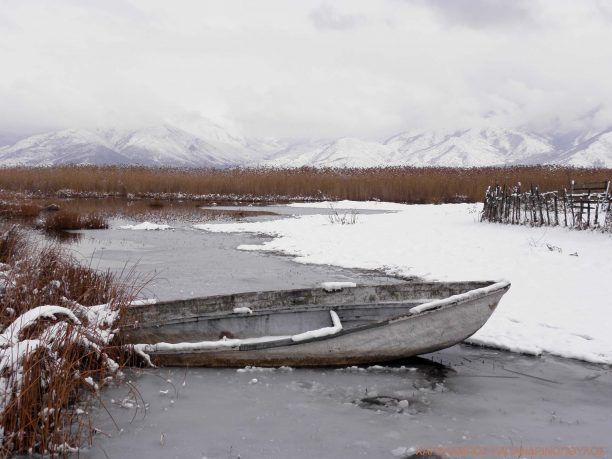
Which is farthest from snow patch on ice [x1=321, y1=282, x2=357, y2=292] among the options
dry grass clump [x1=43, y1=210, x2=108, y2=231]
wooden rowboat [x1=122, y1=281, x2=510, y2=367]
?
dry grass clump [x1=43, y1=210, x2=108, y2=231]

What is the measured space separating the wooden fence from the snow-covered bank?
0.61 m

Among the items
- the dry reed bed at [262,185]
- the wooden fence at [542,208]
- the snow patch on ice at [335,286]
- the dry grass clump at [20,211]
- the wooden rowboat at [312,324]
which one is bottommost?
the wooden rowboat at [312,324]

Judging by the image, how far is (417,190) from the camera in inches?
1615

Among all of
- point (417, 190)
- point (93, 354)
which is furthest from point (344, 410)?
point (417, 190)

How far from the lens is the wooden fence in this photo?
16.0m

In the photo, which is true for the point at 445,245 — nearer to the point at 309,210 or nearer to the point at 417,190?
the point at 309,210

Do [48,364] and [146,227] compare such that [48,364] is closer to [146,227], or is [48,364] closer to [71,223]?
[146,227]

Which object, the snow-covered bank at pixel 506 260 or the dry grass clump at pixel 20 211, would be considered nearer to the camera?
the snow-covered bank at pixel 506 260

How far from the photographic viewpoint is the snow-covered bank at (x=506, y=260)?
8289mm

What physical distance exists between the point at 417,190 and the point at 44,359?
37771 mm

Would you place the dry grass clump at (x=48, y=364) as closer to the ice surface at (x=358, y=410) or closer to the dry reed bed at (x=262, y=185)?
the ice surface at (x=358, y=410)

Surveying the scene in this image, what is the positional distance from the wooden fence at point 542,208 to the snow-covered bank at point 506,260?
0.61 meters

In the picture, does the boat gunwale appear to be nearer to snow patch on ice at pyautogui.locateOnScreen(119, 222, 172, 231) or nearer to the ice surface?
the ice surface

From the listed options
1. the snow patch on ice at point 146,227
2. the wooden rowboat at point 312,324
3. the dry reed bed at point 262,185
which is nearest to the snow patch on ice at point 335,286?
the wooden rowboat at point 312,324
